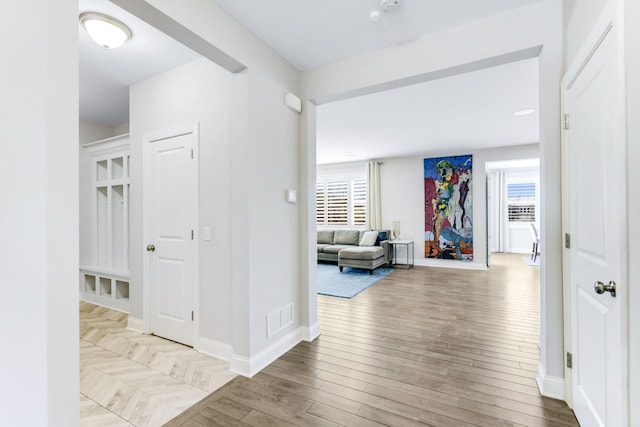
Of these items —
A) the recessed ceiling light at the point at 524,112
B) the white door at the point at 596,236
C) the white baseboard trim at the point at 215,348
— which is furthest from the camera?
the recessed ceiling light at the point at 524,112

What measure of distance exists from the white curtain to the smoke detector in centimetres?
557

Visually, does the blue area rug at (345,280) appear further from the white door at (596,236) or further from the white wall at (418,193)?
the white door at (596,236)

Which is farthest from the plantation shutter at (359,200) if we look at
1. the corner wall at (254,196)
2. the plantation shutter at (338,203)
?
the corner wall at (254,196)

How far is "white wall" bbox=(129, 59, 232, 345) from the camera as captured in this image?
2545 millimetres

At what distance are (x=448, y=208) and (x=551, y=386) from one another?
5057mm

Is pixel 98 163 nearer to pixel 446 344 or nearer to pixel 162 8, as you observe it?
pixel 162 8

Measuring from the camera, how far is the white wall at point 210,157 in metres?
2.54

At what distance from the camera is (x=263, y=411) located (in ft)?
5.96

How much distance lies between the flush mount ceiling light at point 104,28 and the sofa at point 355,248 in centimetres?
507

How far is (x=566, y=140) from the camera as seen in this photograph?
179 centimetres

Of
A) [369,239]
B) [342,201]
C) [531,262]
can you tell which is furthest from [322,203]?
[531,262]

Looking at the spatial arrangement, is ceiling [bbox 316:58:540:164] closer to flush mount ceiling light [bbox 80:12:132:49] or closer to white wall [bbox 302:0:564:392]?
white wall [bbox 302:0:564:392]

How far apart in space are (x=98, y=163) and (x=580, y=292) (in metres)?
5.59

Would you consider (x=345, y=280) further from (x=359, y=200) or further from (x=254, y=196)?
(x=254, y=196)
